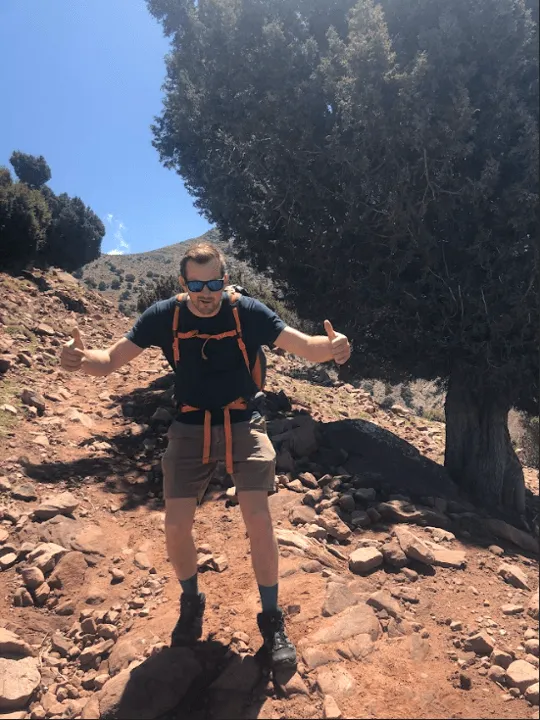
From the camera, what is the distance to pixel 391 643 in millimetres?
2785

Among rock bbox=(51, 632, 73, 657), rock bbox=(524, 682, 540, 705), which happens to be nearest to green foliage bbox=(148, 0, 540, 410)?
rock bbox=(524, 682, 540, 705)

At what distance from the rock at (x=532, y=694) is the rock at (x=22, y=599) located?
2990 millimetres

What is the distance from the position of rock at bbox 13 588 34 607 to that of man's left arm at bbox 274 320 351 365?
2.52m

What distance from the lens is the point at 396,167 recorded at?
247 inches

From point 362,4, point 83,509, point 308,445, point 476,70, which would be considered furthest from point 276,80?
point 83,509

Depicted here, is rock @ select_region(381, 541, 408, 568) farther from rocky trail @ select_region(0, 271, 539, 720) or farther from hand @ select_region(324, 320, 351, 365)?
hand @ select_region(324, 320, 351, 365)

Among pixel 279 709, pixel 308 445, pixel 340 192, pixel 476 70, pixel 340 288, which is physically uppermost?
pixel 476 70

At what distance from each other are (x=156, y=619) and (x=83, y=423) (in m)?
4.21

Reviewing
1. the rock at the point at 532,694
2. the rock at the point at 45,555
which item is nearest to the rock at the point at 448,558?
the rock at the point at 532,694

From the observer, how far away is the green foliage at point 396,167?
5.95 metres

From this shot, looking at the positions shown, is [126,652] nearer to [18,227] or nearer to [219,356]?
[219,356]

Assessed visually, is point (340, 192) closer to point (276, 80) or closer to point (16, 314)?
point (276, 80)

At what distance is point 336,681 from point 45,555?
95.1 inches

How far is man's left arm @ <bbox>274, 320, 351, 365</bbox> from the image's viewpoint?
2531 millimetres
